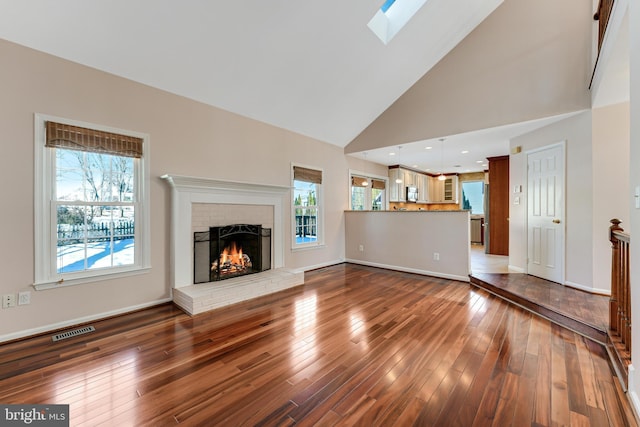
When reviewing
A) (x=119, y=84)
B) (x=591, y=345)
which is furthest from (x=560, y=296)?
(x=119, y=84)

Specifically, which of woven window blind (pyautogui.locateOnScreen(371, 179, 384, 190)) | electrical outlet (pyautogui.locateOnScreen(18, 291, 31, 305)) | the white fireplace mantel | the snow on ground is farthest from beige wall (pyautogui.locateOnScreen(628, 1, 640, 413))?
woven window blind (pyautogui.locateOnScreen(371, 179, 384, 190))

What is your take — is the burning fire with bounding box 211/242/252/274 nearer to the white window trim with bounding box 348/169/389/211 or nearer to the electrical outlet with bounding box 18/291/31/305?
the electrical outlet with bounding box 18/291/31/305

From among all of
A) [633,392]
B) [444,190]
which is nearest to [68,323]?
[633,392]

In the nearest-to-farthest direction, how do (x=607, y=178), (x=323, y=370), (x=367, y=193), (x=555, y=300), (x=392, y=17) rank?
(x=323, y=370)
(x=555, y=300)
(x=607, y=178)
(x=392, y=17)
(x=367, y=193)

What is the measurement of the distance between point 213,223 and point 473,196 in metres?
8.71

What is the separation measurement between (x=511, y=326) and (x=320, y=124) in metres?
4.30

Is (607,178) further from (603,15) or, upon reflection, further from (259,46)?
(259,46)

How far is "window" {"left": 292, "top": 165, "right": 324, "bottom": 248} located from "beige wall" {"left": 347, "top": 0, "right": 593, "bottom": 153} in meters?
2.04

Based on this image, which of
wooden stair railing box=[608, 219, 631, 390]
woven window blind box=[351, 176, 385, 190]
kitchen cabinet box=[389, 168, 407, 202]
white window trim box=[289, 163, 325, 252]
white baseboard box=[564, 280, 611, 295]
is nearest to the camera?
wooden stair railing box=[608, 219, 631, 390]

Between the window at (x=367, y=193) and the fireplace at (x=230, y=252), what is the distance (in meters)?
2.93

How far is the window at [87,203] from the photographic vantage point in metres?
2.77

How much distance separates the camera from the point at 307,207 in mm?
5664

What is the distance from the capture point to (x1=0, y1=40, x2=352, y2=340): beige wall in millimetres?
2615
